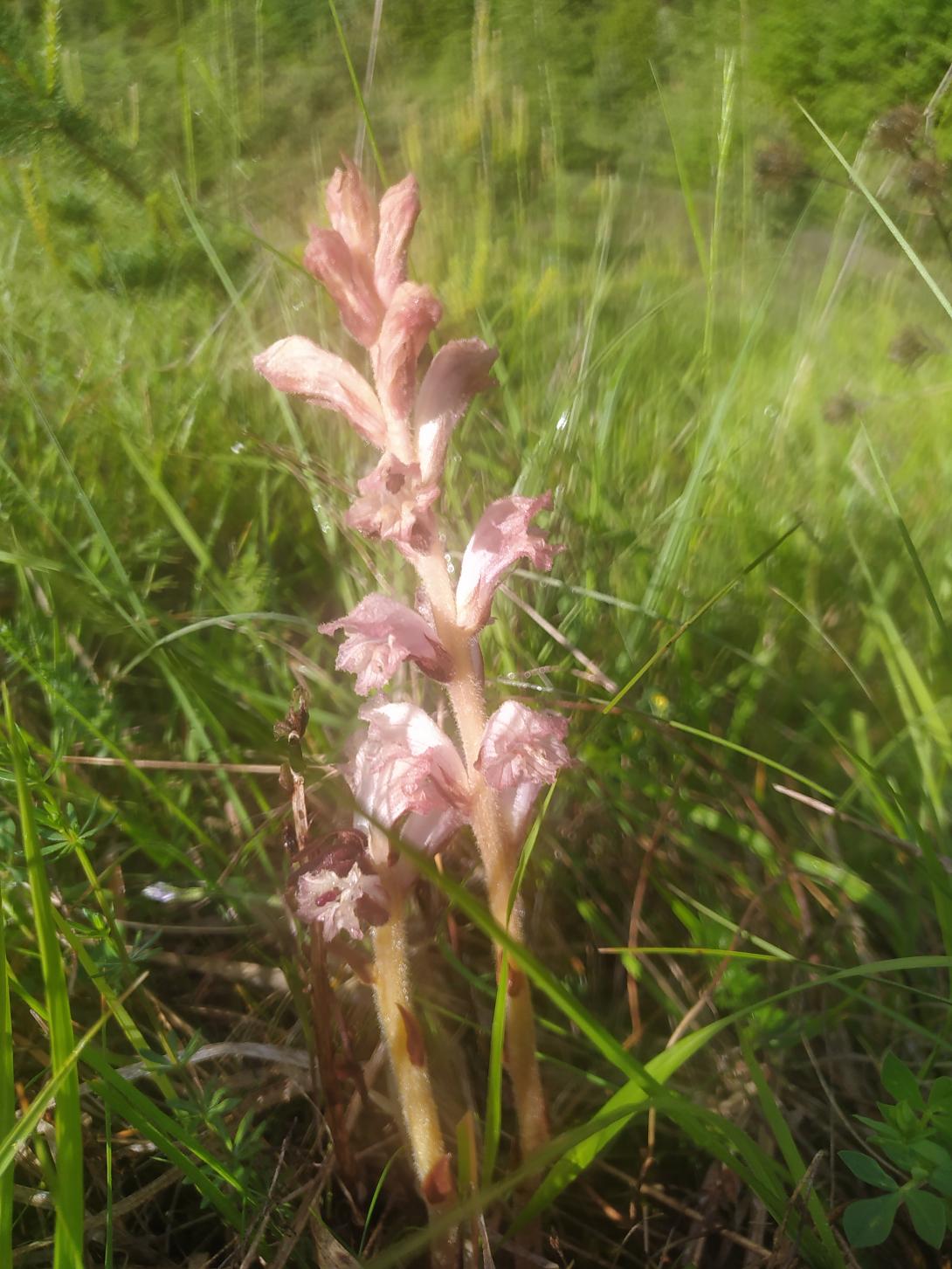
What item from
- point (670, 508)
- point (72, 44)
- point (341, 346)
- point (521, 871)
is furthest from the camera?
point (72, 44)

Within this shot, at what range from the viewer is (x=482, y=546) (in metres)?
0.73

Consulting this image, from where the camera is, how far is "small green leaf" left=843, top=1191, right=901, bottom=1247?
70 cm

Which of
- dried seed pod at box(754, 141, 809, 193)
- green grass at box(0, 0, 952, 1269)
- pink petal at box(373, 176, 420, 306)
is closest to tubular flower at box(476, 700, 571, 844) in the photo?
green grass at box(0, 0, 952, 1269)

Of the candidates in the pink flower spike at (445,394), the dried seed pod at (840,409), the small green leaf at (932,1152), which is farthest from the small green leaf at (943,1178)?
the dried seed pod at (840,409)

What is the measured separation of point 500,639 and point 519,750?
48 cm

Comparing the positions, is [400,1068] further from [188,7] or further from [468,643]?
[188,7]

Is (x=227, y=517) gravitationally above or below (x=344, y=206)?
below

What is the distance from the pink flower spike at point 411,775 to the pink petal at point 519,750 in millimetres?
46

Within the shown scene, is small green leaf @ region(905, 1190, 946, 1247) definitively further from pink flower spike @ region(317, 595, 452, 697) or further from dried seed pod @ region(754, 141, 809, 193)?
dried seed pod @ region(754, 141, 809, 193)

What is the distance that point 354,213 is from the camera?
71 centimetres

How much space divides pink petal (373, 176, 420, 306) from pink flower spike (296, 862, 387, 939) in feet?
1.50

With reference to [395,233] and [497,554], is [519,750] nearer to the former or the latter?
→ [497,554]

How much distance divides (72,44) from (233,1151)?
2.18 m

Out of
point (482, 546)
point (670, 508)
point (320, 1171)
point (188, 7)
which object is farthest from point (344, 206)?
point (188, 7)
